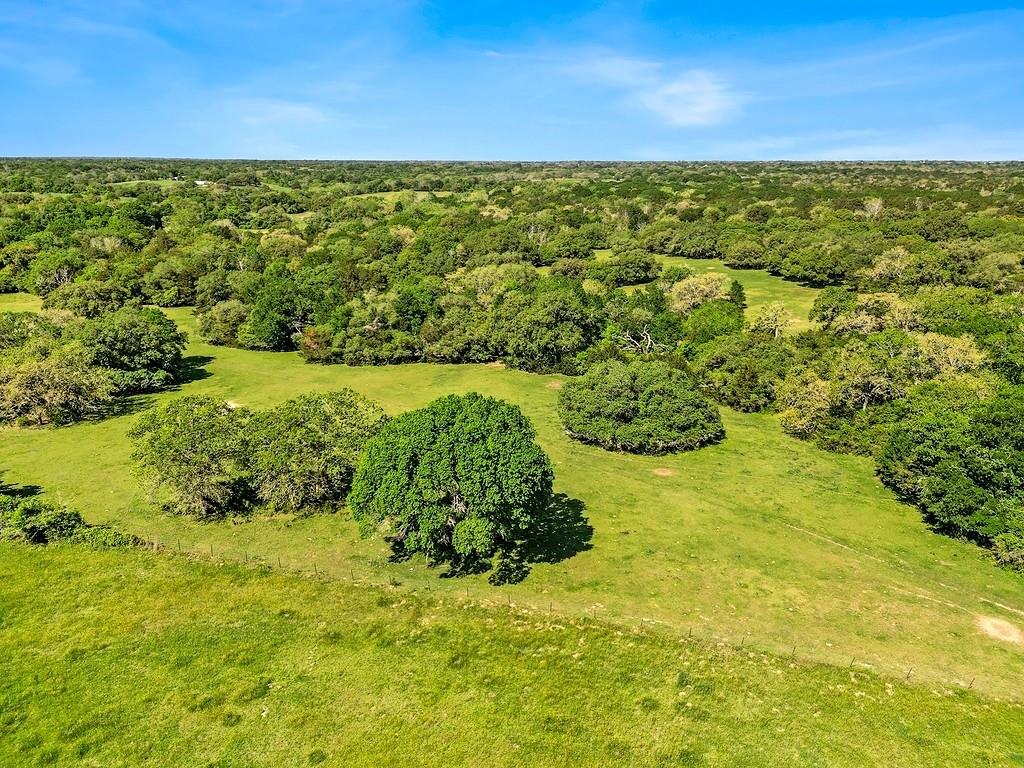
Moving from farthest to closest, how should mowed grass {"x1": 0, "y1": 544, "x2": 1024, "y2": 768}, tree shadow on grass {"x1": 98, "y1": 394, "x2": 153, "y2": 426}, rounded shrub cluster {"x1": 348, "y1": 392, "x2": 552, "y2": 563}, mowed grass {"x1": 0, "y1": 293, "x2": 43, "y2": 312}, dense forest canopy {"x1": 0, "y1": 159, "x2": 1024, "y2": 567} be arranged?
mowed grass {"x1": 0, "y1": 293, "x2": 43, "y2": 312} → tree shadow on grass {"x1": 98, "y1": 394, "x2": 153, "y2": 426} → dense forest canopy {"x1": 0, "y1": 159, "x2": 1024, "y2": 567} → rounded shrub cluster {"x1": 348, "y1": 392, "x2": 552, "y2": 563} → mowed grass {"x1": 0, "y1": 544, "x2": 1024, "y2": 768}

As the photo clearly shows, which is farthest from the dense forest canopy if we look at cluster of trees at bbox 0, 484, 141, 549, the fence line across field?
cluster of trees at bbox 0, 484, 141, 549

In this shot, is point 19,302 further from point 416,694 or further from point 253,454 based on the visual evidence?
point 416,694

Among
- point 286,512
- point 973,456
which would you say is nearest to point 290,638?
point 286,512

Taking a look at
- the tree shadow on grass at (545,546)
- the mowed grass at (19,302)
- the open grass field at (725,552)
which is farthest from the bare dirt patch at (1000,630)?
the mowed grass at (19,302)

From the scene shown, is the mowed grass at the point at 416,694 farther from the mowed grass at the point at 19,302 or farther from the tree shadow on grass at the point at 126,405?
the mowed grass at the point at 19,302

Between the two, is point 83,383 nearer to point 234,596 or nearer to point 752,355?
point 234,596

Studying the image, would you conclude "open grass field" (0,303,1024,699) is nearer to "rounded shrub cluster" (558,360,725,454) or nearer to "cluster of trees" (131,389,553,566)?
"rounded shrub cluster" (558,360,725,454)

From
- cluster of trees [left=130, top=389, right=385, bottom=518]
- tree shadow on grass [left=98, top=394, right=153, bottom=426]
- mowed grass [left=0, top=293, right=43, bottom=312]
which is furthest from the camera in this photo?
mowed grass [left=0, top=293, right=43, bottom=312]
